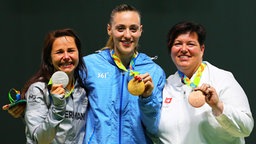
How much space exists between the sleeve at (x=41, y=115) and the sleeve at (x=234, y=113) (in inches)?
33.6

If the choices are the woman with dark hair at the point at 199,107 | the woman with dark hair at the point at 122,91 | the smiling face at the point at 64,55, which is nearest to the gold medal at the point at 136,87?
the woman with dark hair at the point at 122,91

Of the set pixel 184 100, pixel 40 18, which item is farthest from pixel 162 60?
pixel 184 100

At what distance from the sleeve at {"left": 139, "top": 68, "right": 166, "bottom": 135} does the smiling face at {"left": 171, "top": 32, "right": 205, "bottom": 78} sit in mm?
195

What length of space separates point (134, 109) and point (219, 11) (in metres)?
1.84

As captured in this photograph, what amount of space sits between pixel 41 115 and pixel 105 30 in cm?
194

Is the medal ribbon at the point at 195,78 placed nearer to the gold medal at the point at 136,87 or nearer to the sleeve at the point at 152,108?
the sleeve at the point at 152,108

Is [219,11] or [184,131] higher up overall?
[219,11]

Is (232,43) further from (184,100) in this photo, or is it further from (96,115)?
(96,115)

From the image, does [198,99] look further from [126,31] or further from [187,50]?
[126,31]

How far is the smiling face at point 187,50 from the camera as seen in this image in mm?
2547

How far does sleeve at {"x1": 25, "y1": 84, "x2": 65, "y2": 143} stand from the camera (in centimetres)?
221

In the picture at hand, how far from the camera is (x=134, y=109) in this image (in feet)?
8.38

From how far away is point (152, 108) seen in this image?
2.49 m

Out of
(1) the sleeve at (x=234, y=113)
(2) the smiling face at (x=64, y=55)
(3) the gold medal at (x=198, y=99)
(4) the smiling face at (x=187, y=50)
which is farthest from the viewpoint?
(4) the smiling face at (x=187, y=50)
